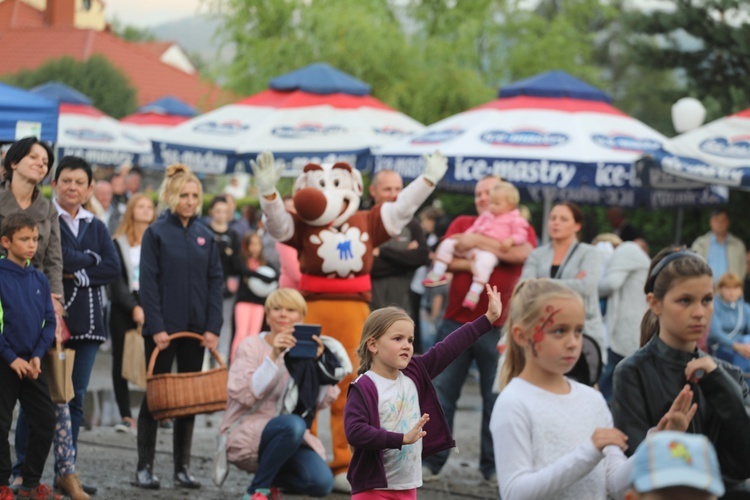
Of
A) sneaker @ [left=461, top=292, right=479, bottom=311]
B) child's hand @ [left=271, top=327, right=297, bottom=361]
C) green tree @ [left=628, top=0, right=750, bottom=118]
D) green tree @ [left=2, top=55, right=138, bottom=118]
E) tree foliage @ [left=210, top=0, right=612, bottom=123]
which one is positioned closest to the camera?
child's hand @ [left=271, top=327, right=297, bottom=361]

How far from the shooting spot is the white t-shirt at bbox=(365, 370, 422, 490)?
549cm

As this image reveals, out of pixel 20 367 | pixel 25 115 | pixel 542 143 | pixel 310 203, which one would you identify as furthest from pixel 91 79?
pixel 20 367

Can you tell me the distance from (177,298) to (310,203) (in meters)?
1.05

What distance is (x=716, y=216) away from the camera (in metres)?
14.2

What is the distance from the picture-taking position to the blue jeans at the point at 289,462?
23.6ft

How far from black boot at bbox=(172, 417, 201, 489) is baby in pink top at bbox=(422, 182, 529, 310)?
213 centimetres

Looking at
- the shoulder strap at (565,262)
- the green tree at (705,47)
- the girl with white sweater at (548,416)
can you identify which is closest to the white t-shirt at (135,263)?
the shoulder strap at (565,262)

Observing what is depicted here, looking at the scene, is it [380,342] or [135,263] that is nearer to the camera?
[380,342]

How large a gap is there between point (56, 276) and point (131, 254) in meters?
2.68

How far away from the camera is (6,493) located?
6934mm

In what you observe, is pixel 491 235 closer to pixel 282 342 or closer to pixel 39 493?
pixel 282 342

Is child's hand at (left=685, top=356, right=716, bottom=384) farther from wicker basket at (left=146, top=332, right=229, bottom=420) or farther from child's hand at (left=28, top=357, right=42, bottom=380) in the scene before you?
wicker basket at (left=146, top=332, right=229, bottom=420)

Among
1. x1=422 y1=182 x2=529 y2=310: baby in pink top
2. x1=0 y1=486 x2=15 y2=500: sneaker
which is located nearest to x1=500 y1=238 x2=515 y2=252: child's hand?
x1=422 y1=182 x2=529 y2=310: baby in pink top

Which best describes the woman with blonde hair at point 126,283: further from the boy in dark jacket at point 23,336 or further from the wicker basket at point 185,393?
the boy in dark jacket at point 23,336
